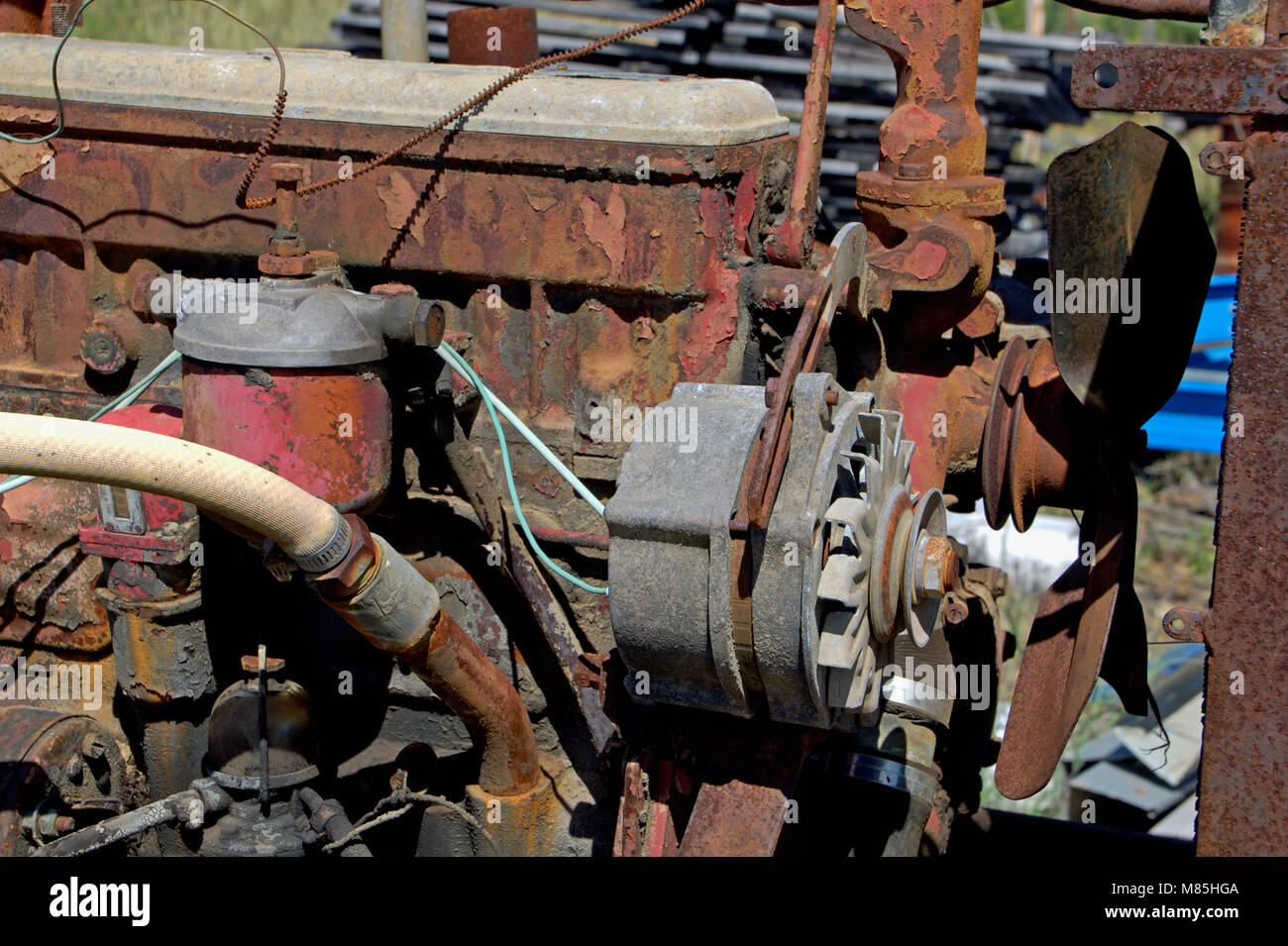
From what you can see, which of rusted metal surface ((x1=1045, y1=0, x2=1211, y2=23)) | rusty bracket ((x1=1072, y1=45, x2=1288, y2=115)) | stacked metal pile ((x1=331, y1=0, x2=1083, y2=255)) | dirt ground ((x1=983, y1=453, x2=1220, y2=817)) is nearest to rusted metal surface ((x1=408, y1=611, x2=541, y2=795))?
rusty bracket ((x1=1072, y1=45, x2=1288, y2=115))

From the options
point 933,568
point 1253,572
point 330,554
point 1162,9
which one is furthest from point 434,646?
point 1162,9

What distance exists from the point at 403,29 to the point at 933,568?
2.21m

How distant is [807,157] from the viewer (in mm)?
2555

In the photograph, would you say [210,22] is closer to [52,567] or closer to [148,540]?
[52,567]

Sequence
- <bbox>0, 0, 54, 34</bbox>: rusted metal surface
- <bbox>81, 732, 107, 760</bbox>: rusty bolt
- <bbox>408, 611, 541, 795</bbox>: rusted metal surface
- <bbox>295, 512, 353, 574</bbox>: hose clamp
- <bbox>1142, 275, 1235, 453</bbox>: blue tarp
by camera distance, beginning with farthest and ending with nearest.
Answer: <bbox>1142, 275, 1235, 453</bbox>: blue tarp < <bbox>0, 0, 54, 34</bbox>: rusted metal surface < <bbox>81, 732, 107, 760</bbox>: rusty bolt < <bbox>408, 611, 541, 795</bbox>: rusted metal surface < <bbox>295, 512, 353, 574</bbox>: hose clamp

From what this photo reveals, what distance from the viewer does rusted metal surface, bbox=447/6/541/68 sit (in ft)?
11.5

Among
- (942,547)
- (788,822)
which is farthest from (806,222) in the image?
(788,822)

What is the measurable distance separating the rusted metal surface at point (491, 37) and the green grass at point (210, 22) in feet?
20.0

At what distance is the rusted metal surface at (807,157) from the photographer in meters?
2.54

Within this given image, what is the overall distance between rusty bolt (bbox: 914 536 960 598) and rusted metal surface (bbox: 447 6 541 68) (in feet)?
6.20

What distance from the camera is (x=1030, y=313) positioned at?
3.31 m

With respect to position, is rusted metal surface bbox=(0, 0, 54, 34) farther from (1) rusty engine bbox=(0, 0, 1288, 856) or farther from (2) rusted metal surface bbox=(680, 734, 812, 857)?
(2) rusted metal surface bbox=(680, 734, 812, 857)

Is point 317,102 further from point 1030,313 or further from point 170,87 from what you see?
point 1030,313
